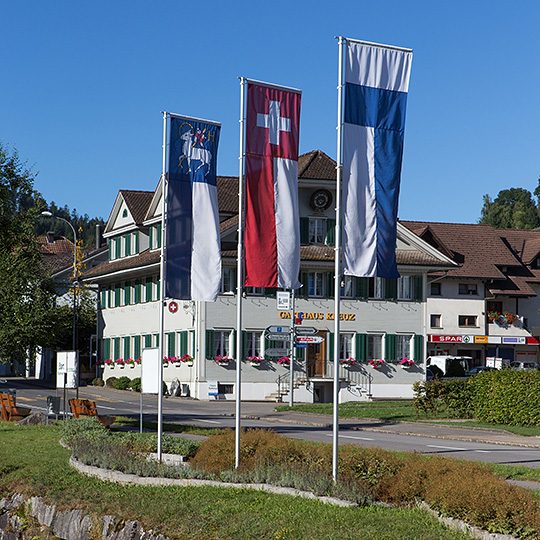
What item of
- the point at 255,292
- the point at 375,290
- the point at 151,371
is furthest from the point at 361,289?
the point at 151,371

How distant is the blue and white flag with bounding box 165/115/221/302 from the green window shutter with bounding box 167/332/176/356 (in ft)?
106

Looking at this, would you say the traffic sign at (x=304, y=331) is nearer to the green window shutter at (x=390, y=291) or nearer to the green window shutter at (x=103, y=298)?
the green window shutter at (x=390, y=291)

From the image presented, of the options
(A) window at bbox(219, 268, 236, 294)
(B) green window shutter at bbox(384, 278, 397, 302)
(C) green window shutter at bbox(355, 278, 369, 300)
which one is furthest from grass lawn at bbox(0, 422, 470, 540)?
(B) green window shutter at bbox(384, 278, 397, 302)

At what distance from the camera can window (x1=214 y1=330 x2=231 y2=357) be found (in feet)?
156

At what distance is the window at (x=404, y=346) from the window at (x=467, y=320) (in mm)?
17322

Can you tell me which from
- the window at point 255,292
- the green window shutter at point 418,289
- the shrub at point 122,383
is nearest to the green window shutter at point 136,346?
the shrub at point 122,383

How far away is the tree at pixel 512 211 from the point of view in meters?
117

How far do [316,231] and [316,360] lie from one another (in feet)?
21.9

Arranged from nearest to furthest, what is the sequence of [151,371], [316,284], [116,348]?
[151,371] → [316,284] → [116,348]

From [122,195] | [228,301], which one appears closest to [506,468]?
[228,301]

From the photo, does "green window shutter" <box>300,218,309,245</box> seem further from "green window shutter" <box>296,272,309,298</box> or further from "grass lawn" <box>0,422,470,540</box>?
"grass lawn" <box>0,422,470,540</box>

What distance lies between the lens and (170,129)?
18.0 meters

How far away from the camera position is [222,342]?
1880 inches

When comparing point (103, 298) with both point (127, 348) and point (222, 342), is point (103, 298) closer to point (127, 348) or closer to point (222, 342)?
point (127, 348)
